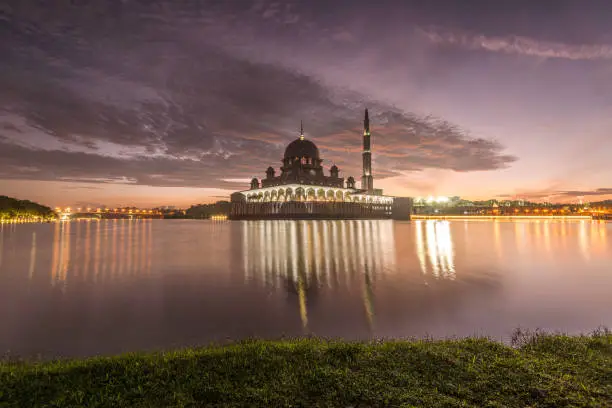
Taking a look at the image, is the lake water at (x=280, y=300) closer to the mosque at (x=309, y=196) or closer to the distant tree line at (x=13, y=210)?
the mosque at (x=309, y=196)

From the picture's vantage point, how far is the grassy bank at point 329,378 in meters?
4.04

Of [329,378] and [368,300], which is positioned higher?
[329,378]

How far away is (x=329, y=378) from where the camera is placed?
14.8 feet

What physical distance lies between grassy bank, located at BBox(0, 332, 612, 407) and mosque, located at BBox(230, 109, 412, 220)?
9299cm

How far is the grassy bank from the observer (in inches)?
159

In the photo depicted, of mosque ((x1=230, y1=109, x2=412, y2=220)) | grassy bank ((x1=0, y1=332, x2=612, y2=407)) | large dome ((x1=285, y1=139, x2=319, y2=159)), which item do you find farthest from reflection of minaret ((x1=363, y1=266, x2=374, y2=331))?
large dome ((x1=285, y1=139, x2=319, y2=159))

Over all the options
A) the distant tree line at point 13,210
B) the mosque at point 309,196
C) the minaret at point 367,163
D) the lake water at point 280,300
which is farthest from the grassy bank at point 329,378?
the minaret at point 367,163

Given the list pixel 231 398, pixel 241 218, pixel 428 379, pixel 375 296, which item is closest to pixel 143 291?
pixel 375 296

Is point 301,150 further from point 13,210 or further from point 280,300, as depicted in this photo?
point 280,300

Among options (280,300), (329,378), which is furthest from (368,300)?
(329,378)

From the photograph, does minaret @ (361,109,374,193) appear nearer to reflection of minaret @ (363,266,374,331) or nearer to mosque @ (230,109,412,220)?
mosque @ (230,109,412,220)

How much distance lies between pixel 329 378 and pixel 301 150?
11596 centimetres

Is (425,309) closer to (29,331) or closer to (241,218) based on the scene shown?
(29,331)

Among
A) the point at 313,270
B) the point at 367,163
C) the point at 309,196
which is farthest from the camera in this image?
the point at 367,163
